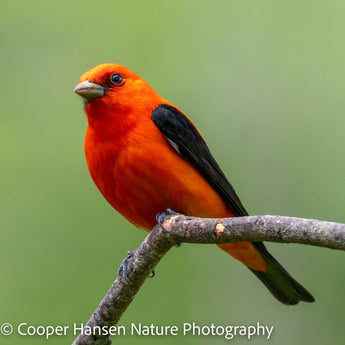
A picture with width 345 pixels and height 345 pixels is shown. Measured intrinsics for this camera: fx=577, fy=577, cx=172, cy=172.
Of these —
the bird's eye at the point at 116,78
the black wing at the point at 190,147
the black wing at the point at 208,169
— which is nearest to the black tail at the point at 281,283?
the black wing at the point at 208,169

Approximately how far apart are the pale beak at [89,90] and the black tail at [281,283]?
1770 millimetres

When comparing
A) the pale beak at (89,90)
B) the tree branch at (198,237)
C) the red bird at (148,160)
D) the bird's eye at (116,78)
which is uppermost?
the bird's eye at (116,78)

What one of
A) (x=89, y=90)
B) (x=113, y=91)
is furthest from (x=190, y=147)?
(x=89, y=90)

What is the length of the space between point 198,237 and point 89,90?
183 centimetres

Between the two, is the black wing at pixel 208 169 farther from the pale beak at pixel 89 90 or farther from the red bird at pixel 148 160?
the pale beak at pixel 89 90

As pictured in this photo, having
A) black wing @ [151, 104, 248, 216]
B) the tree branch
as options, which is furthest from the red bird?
the tree branch

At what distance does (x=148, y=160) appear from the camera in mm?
4168

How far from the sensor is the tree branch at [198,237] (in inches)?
97.3

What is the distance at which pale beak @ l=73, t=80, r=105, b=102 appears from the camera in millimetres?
4477

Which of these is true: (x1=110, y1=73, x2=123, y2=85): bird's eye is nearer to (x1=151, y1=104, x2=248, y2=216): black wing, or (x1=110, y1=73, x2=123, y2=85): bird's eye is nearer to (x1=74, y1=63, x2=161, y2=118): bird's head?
(x1=74, y1=63, x2=161, y2=118): bird's head

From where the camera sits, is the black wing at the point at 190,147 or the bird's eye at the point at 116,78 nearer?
the black wing at the point at 190,147

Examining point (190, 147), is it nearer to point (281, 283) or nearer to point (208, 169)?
point (208, 169)

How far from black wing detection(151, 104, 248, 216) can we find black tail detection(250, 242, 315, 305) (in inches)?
16.9

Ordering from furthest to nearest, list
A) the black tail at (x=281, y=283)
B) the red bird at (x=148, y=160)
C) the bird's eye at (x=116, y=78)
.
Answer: the black tail at (x=281, y=283), the bird's eye at (x=116, y=78), the red bird at (x=148, y=160)
